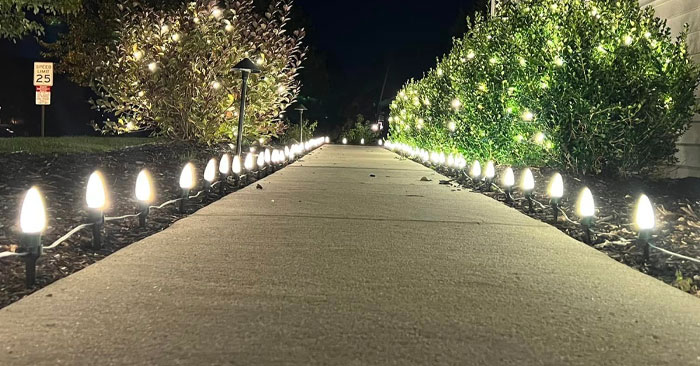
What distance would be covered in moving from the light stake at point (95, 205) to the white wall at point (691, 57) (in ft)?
37.3

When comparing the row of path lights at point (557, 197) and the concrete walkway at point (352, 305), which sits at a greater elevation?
the row of path lights at point (557, 197)

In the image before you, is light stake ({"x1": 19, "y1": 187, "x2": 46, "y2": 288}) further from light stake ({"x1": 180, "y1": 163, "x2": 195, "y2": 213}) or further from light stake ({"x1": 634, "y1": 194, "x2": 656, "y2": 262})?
light stake ({"x1": 634, "y1": 194, "x2": 656, "y2": 262})

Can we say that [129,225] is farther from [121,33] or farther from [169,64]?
[121,33]

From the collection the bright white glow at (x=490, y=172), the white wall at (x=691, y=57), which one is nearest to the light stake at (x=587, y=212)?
the bright white glow at (x=490, y=172)

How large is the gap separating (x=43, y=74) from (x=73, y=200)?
53.7ft

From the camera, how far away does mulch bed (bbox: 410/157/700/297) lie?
6062 mm

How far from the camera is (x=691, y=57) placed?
512 inches

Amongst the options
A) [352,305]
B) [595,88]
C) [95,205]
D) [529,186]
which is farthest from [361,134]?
[352,305]

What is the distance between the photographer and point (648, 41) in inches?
464

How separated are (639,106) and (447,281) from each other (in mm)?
7428

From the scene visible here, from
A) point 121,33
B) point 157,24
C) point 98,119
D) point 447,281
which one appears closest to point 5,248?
point 447,281

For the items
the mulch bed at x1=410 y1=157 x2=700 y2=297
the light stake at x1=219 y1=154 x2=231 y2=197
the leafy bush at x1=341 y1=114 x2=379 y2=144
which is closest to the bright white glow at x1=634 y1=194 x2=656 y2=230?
the mulch bed at x1=410 y1=157 x2=700 y2=297

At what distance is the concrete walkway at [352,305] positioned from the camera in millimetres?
3609

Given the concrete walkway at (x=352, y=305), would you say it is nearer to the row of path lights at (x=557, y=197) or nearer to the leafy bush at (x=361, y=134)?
the row of path lights at (x=557, y=197)
